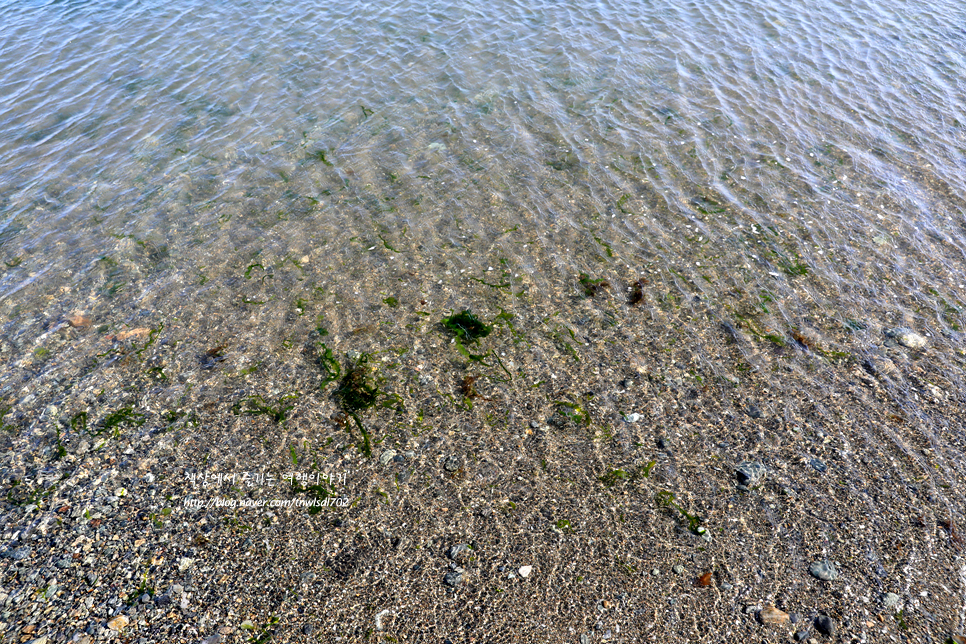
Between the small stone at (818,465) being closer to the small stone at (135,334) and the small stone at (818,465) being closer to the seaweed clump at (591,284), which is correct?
the seaweed clump at (591,284)

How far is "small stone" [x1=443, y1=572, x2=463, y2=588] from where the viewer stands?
20.3ft

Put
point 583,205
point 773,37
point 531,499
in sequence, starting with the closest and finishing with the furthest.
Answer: point 531,499 → point 583,205 → point 773,37

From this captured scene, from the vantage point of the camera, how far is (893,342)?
8867 mm

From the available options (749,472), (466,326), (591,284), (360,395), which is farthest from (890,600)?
(360,395)

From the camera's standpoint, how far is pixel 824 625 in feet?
19.0

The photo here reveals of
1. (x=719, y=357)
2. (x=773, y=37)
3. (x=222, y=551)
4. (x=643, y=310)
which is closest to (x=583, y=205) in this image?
(x=643, y=310)

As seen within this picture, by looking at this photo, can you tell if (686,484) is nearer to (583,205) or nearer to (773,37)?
(583,205)

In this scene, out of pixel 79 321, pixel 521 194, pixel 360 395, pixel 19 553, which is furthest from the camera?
pixel 521 194

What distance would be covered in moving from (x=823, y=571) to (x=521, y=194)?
8.77 m

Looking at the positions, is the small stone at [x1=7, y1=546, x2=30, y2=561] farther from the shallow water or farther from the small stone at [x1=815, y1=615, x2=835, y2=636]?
the small stone at [x1=815, y1=615, x2=835, y2=636]

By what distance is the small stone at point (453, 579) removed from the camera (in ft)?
20.3

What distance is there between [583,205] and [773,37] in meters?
12.3

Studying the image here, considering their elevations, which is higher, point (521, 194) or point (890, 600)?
point (521, 194)

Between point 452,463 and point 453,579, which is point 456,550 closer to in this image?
point 453,579
